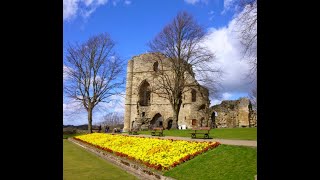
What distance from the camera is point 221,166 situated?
862cm

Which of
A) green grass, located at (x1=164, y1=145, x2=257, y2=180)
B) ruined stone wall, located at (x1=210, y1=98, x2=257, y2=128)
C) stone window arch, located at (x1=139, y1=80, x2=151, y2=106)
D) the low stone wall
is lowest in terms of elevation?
the low stone wall

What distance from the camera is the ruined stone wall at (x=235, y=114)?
36.2 metres

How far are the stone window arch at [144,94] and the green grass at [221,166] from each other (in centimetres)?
3673

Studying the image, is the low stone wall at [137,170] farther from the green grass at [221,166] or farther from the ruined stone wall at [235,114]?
the ruined stone wall at [235,114]

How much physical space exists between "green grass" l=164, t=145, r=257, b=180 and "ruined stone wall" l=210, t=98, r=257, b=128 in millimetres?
26722

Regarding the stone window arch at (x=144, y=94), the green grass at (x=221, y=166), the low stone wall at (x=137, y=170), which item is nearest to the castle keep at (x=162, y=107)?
the stone window arch at (x=144, y=94)

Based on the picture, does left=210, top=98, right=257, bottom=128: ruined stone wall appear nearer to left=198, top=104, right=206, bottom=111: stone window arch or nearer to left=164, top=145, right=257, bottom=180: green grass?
left=198, top=104, right=206, bottom=111: stone window arch

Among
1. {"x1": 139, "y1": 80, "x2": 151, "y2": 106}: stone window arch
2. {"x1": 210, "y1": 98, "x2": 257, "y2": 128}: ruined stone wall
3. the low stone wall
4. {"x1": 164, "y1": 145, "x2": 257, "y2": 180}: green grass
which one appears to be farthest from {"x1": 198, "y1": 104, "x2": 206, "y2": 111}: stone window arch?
{"x1": 164, "y1": 145, "x2": 257, "y2": 180}: green grass

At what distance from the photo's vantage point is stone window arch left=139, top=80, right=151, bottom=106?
47.2 metres

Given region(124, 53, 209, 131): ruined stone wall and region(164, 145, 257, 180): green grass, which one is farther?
region(124, 53, 209, 131): ruined stone wall
